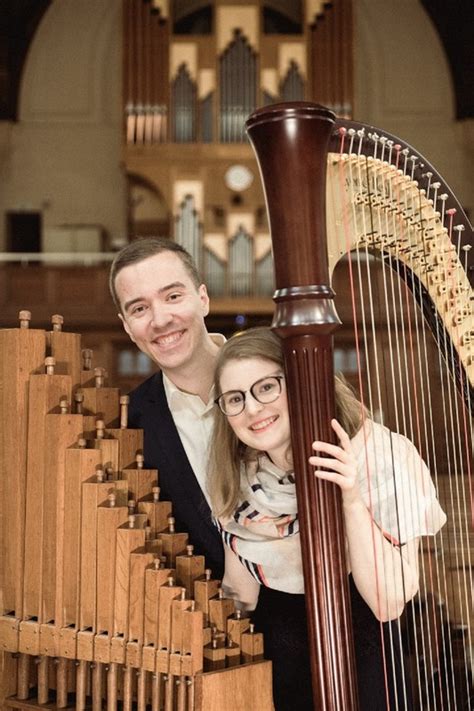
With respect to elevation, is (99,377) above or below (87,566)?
above

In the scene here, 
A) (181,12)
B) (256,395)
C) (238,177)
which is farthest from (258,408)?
(181,12)

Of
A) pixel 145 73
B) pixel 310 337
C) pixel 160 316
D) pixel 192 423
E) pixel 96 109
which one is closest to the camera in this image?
pixel 310 337

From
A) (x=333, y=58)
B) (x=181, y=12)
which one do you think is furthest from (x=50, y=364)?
(x=181, y=12)

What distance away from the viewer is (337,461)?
61.0 inches

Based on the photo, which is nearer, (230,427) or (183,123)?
(230,427)

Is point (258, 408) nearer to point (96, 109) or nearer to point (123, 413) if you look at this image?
point (123, 413)

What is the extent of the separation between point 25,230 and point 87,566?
8.59m

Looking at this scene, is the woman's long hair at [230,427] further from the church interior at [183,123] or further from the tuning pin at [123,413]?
the church interior at [183,123]

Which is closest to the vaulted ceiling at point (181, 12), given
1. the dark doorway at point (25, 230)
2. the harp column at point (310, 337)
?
the dark doorway at point (25, 230)

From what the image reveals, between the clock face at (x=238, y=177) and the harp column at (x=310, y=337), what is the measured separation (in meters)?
7.92

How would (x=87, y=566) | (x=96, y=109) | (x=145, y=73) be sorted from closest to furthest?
1. (x=87, y=566)
2. (x=145, y=73)
3. (x=96, y=109)

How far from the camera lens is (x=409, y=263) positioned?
186 cm

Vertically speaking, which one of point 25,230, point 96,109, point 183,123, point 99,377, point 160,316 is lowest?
point 99,377

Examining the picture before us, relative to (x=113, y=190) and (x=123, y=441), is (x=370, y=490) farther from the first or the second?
(x=113, y=190)
